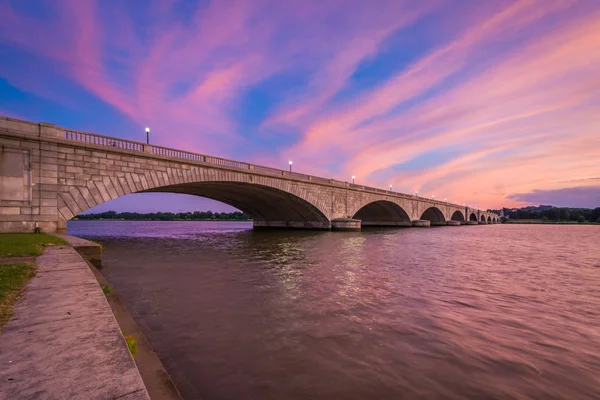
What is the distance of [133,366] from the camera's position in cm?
258

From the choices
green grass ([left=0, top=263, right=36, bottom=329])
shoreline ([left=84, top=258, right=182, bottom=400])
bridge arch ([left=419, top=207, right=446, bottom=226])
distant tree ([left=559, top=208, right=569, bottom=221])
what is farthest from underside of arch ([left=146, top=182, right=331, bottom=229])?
distant tree ([left=559, top=208, right=569, bottom=221])

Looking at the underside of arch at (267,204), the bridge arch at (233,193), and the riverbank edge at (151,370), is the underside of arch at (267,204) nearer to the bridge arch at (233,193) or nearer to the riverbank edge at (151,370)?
the bridge arch at (233,193)

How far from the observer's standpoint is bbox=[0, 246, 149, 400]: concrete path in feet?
7.20

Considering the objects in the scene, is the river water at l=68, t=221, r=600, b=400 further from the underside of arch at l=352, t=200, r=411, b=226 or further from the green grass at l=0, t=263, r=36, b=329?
the underside of arch at l=352, t=200, r=411, b=226

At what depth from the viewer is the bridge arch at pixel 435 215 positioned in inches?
3501

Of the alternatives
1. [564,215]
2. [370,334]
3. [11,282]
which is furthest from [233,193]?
[564,215]

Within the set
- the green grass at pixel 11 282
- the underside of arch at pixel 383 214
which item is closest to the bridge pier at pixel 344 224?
the underside of arch at pixel 383 214

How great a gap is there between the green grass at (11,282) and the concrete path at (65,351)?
0.37ft

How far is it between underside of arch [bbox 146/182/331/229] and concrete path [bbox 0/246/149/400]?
29740mm

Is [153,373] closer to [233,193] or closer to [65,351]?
[65,351]

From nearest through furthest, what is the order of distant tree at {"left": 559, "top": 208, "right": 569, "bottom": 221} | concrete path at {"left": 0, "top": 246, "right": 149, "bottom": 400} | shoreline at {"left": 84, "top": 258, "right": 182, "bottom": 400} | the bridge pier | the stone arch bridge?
concrete path at {"left": 0, "top": 246, "right": 149, "bottom": 400} → shoreline at {"left": 84, "top": 258, "right": 182, "bottom": 400} → the stone arch bridge → the bridge pier → distant tree at {"left": 559, "top": 208, "right": 569, "bottom": 221}

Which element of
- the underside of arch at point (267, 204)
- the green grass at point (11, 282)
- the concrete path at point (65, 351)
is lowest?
the concrete path at point (65, 351)

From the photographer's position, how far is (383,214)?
7356 centimetres

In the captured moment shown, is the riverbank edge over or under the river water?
over
